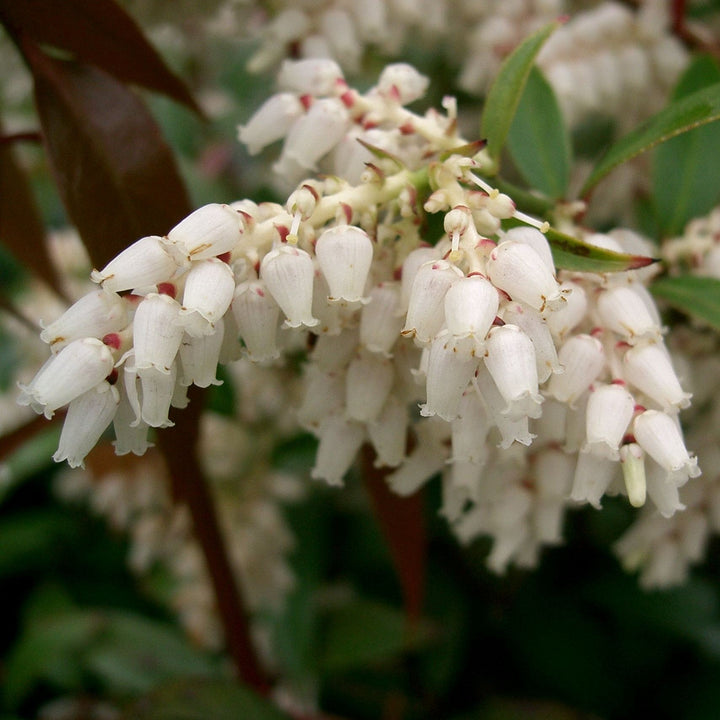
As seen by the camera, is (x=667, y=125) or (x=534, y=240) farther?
(x=667, y=125)

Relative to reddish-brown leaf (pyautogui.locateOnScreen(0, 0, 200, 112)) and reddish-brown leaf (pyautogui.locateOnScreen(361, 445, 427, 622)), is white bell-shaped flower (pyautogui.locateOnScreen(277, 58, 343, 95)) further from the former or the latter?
reddish-brown leaf (pyautogui.locateOnScreen(361, 445, 427, 622))

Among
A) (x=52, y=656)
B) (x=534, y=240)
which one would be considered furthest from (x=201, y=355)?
(x=52, y=656)

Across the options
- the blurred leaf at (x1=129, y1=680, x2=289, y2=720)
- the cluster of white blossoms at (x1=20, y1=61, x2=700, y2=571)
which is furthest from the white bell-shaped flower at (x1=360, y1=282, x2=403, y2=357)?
the blurred leaf at (x1=129, y1=680, x2=289, y2=720)

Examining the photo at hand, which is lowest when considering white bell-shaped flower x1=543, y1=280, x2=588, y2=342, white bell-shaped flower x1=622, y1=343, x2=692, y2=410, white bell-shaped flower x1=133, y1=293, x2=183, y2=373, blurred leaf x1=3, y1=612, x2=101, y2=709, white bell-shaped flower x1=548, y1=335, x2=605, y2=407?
blurred leaf x1=3, y1=612, x2=101, y2=709

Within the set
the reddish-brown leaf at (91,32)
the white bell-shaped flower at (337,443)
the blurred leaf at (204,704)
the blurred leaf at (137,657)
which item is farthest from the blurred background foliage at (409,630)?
the white bell-shaped flower at (337,443)

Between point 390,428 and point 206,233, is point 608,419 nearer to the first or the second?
point 390,428

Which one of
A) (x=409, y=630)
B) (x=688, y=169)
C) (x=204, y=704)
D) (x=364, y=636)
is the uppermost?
(x=688, y=169)

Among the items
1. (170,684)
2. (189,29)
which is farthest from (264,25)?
(170,684)
